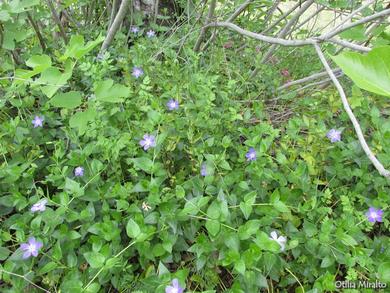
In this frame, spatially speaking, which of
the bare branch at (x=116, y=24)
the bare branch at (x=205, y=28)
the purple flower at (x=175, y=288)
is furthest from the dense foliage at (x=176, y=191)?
the bare branch at (x=205, y=28)

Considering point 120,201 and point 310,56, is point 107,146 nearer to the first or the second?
point 120,201

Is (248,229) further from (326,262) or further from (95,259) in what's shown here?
A: (95,259)

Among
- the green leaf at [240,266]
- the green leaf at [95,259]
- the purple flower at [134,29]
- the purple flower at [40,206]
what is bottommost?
the green leaf at [95,259]

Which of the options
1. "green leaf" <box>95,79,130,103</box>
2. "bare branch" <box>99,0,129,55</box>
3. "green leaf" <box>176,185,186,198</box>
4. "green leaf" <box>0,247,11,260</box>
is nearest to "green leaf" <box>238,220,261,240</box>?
"green leaf" <box>176,185,186,198</box>

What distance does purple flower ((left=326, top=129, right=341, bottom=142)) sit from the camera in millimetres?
1475

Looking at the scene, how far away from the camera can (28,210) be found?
1.35m

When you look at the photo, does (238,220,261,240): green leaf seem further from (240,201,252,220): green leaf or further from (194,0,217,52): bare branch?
(194,0,217,52): bare branch

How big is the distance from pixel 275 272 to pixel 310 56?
171 cm

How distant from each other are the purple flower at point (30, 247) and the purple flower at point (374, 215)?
3.47 feet

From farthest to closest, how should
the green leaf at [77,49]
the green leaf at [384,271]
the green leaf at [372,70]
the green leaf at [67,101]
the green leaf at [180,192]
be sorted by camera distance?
1. the green leaf at [180,192]
2. the green leaf at [384,271]
3. the green leaf at [67,101]
4. the green leaf at [77,49]
5. the green leaf at [372,70]

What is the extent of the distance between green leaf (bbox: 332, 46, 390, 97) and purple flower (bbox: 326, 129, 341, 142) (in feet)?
3.18

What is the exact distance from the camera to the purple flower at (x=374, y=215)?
4.23ft

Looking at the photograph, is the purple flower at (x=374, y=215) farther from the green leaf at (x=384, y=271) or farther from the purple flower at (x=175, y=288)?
the purple flower at (x=175, y=288)

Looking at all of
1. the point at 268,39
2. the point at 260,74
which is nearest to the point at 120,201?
the point at 268,39
